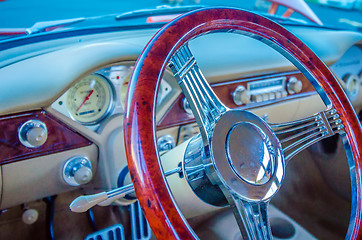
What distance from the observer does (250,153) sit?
0.70m

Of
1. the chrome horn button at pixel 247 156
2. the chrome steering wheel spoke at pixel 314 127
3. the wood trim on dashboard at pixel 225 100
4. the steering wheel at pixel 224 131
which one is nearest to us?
the steering wheel at pixel 224 131

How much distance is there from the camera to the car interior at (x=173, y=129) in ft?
2.11

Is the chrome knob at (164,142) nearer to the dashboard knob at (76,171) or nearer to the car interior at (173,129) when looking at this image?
the car interior at (173,129)

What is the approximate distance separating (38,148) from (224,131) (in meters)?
0.54

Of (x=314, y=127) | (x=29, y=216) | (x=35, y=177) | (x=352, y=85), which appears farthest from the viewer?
(x=352, y=85)

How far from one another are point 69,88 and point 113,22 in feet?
1.71

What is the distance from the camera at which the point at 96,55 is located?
96 centimetres

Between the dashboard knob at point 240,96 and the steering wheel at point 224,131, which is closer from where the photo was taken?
the steering wheel at point 224,131

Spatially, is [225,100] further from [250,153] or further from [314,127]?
[250,153]

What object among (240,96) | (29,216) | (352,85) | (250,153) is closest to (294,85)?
(240,96)

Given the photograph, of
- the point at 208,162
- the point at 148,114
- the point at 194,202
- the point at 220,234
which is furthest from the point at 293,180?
the point at 148,114

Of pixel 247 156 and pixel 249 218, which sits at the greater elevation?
pixel 247 156

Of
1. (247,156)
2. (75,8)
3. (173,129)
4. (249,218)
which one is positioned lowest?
(249,218)

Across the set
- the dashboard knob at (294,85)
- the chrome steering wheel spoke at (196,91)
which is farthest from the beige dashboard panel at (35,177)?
the dashboard knob at (294,85)
